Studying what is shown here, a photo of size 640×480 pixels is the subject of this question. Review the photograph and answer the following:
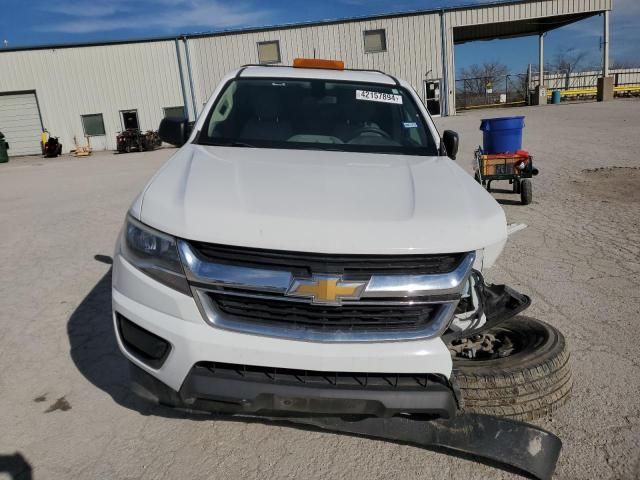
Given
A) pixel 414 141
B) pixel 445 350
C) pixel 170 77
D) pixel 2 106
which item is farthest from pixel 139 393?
pixel 2 106

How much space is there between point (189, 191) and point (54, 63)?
28349mm

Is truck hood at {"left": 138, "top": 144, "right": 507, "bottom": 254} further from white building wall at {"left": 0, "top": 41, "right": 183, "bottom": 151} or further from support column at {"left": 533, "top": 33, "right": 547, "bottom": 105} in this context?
support column at {"left": 533, "top": 33, "right": 547, "bottom": 105}

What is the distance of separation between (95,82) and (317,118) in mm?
26500

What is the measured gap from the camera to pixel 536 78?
39.2 meters

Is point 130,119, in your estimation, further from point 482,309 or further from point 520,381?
point 520,381

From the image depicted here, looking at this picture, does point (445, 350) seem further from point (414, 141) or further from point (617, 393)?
point (414, 141)

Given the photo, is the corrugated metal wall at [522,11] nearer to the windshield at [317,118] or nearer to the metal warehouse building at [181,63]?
the metal warehouse building at [181,63]

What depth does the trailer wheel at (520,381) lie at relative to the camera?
2.43m

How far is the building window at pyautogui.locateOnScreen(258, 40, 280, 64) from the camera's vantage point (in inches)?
1090

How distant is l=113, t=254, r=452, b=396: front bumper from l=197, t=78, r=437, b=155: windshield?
1463 mm

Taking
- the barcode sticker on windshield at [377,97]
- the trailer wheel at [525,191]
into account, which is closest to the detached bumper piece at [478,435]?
the barcode sticker on windshield at [377,97]

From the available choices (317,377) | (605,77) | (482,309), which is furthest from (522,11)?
(317,377)

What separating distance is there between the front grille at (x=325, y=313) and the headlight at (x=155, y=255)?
6.1 inches

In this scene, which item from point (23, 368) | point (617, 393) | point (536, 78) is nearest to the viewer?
point (617, 393)
